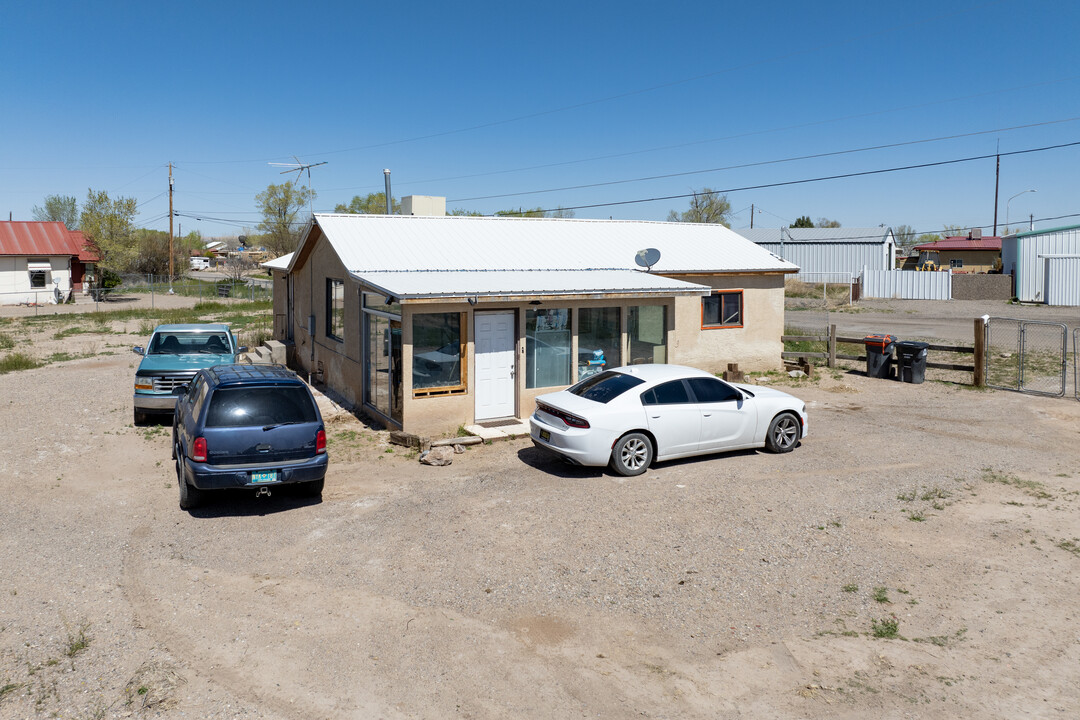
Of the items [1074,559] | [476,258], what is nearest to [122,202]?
[476,258]

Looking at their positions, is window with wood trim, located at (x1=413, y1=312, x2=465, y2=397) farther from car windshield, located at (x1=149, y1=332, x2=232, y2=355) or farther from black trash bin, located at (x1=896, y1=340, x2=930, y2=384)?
black trash bin, located at (x1=896, y1=340, x2=930, y2=384)

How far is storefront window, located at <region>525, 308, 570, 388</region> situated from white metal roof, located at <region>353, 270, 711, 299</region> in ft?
1.99

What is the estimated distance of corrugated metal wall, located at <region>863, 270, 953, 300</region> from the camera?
4956 centimetres

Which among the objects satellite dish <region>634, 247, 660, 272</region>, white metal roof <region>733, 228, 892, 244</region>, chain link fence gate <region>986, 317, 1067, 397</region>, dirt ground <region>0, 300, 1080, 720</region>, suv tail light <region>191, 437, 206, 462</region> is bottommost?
dirt ground <region>0, 300, 1080, 720</region>

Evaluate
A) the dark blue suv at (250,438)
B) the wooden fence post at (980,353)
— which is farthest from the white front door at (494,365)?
the wooden fence post at (980,353)

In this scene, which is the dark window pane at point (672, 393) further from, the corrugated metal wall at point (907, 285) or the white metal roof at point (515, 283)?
the corrugated metal wall at point (907, 285)

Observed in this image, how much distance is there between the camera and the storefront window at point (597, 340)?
15.2 metres

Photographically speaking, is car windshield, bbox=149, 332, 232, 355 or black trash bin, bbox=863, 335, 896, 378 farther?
black trash bin, bbox=863, 335, 896, 378

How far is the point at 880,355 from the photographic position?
19594 mm

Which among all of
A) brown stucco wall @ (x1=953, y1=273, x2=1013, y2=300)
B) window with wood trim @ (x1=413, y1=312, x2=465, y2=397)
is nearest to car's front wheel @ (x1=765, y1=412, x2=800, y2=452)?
window with wood trim @ (x1=413, y1=312, x2=465, y2=397)

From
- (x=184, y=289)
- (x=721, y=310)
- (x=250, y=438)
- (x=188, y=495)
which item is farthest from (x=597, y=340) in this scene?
(x=184, y=289)

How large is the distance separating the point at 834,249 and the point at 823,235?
124 inches

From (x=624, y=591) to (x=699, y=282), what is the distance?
13.0 meters

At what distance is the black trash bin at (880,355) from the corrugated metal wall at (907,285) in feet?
111
